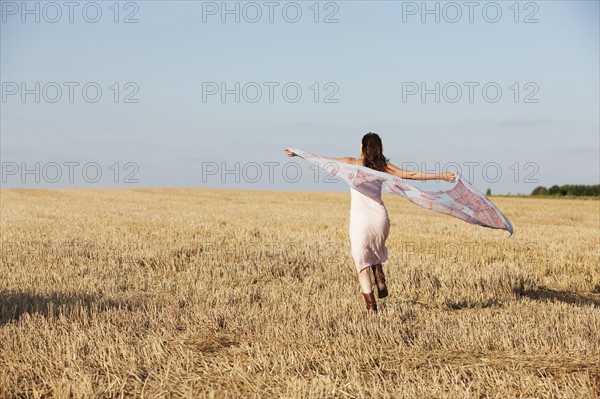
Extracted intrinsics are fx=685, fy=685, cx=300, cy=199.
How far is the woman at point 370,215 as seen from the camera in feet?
25.9

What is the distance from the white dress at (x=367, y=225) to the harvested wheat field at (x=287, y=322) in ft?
2.17

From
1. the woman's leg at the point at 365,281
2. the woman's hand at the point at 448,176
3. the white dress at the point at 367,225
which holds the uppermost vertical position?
the woman's hand at the point at 448,176

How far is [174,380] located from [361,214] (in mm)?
3414

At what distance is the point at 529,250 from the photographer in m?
14.9

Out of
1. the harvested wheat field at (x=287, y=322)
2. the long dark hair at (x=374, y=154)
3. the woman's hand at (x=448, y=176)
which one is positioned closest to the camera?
the harvested wheat field at (x=287, y=322)

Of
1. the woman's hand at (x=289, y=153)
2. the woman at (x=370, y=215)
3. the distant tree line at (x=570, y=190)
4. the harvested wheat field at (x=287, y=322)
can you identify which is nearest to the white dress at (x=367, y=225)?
the woman at (x=370, y=215)

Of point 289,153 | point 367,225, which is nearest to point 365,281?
point 367,225

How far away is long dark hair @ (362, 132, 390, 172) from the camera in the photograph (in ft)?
26.1

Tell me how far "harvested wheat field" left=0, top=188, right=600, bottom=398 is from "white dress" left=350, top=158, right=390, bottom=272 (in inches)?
26.0

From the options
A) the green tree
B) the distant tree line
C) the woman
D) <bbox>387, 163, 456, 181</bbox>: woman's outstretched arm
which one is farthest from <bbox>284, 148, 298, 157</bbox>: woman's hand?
the green tree

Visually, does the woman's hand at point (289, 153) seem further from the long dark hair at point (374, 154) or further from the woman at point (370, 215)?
the long dark hair at point (374, 154)

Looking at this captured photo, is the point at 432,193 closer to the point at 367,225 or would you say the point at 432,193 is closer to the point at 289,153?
the point at 367,225

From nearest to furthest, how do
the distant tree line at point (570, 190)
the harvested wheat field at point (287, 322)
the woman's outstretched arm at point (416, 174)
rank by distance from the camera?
the harvested wheat field at point (287, 322) < the woman's outstretched arm at point (416, 174) < the distant tree line at point (570, 190)

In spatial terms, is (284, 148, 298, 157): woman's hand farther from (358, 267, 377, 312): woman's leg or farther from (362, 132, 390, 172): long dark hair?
(358, 267, 377, 312): woman's leg
